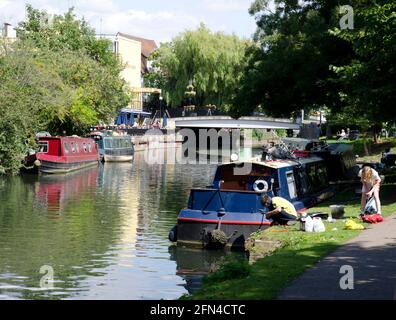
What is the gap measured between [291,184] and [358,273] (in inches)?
439

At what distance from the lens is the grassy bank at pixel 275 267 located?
1108 cm

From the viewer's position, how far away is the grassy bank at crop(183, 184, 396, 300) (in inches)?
436

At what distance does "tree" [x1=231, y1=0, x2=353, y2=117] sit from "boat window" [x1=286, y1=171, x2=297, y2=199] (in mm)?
4450

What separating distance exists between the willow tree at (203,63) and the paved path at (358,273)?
62.9m

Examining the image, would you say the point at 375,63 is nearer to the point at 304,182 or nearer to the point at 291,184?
the point at 291,184

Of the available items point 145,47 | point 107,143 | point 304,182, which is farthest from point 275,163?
point 145,47

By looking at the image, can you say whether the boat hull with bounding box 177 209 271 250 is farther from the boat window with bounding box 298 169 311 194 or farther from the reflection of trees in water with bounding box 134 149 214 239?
the boat window with bounding box 298 169 311 194

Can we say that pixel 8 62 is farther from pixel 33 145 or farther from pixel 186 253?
pixel 186 253

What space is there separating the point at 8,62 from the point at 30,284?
27.8m

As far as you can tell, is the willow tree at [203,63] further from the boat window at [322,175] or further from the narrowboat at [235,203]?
the narrowboat at [235,203]

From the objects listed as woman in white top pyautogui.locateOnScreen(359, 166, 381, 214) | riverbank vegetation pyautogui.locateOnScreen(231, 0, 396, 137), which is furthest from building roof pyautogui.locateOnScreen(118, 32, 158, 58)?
woman in white top pyautogui.locateOnScreen(359, 166, 381, 214)

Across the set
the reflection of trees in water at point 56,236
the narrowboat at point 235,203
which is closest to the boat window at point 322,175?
the narrowboat at point 235,203

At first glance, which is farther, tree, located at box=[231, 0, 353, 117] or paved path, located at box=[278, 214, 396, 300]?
tree, located at box=[231, 0, 353, 117]

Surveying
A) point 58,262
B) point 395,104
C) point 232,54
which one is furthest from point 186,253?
point 232,54
